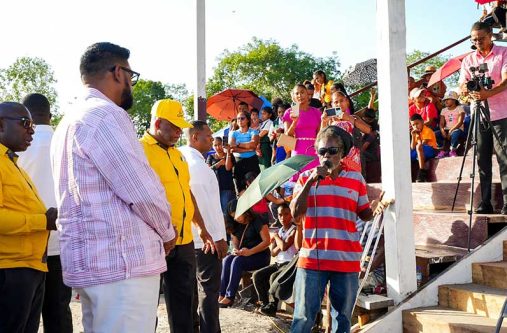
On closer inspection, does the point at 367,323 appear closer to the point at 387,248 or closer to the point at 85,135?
the point at 387,248

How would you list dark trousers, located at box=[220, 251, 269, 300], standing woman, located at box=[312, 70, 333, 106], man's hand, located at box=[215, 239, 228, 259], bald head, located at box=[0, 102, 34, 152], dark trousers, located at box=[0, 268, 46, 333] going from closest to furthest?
dark trousers, located at box=[0, 268, 46, 333]
bald head, located at box=[0, 102, 34, 152]
man's hand, located at box=[215, 239, 228, 259]
dark trousers, located at box=[220, 251, 269, 300]
standing woman, located at box=[312, 70, 333, 106]

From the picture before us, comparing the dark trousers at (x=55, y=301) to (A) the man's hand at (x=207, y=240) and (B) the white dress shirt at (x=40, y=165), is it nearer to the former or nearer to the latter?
(B) the white dress shirt at (x=40, y=165)

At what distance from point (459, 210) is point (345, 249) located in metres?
2.61

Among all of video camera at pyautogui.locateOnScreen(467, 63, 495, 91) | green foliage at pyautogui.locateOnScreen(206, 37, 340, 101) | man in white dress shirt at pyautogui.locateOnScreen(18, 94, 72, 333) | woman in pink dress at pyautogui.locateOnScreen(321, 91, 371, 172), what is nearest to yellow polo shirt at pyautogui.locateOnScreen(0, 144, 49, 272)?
man in white dress shirt at pyautogui.locateOnScreen(18, 94, 72, 333)

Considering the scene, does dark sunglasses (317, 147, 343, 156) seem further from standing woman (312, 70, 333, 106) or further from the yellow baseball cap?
standing woman (312, 70, 333, 106)

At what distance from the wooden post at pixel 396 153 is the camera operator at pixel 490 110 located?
0.81 metres

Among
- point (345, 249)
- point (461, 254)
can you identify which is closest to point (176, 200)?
point (345, 249)


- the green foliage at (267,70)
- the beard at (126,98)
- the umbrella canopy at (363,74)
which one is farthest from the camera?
the green foliage at (267,70)

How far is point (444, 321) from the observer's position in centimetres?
412

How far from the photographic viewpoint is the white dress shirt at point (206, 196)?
4391mm

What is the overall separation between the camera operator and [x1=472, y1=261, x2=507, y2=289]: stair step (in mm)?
699

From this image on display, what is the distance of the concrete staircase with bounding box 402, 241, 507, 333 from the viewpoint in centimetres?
402

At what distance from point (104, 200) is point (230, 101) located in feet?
32.6

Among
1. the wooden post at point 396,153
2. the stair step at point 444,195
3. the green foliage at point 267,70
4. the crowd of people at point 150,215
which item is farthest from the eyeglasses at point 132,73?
the green foliage at point 267,70
